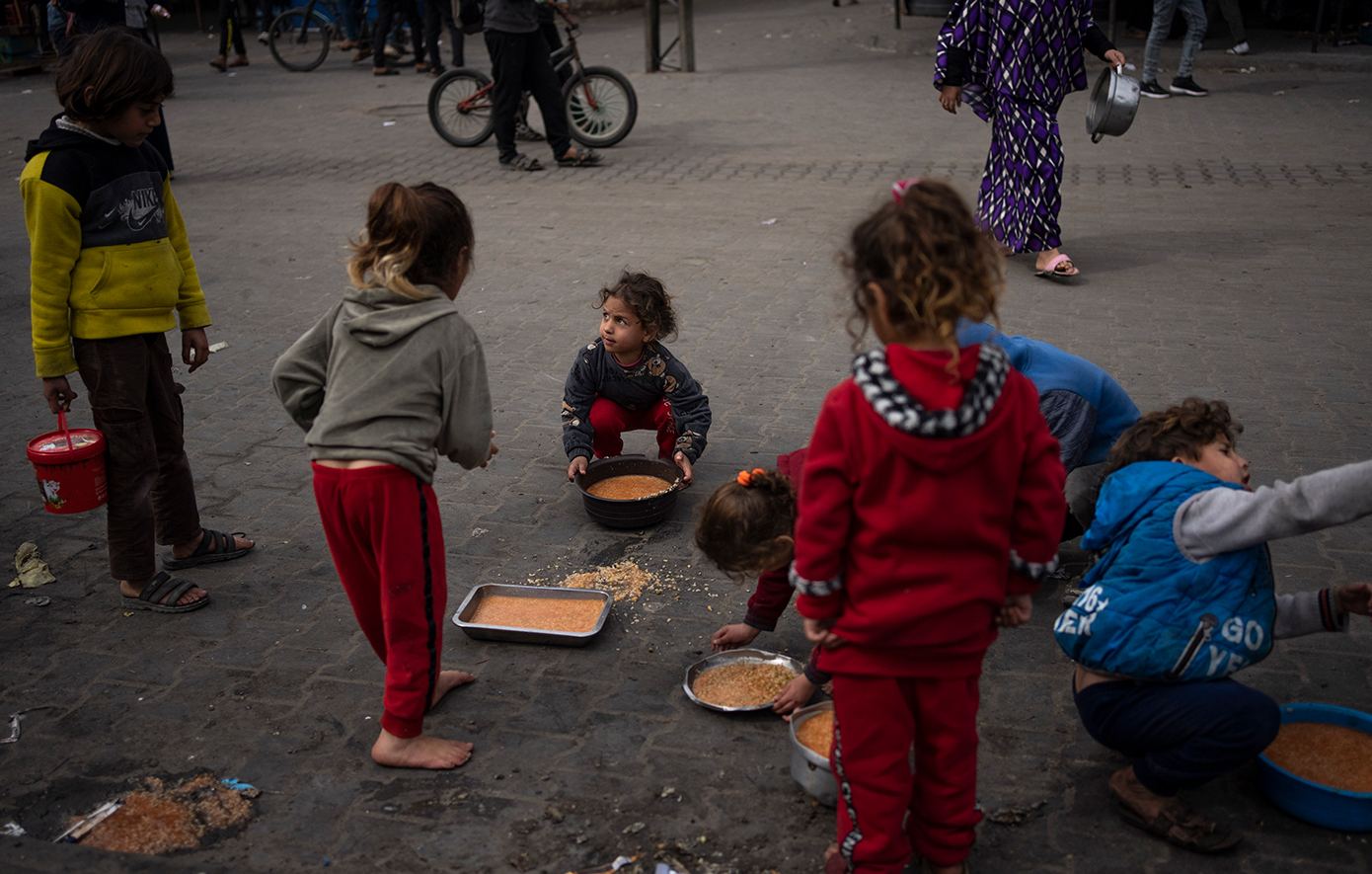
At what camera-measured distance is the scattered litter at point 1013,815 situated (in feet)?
8.91

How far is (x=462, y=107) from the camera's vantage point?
11.0 meters

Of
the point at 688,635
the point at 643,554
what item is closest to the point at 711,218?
the point at 643,554

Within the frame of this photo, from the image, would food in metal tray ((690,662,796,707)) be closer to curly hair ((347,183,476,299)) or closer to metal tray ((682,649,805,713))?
metal tray ((682,649,805,713))

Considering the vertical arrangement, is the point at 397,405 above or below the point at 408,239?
below

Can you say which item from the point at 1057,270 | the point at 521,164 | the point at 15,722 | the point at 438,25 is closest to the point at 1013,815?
the point at 15,722

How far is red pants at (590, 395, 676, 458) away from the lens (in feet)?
14.8

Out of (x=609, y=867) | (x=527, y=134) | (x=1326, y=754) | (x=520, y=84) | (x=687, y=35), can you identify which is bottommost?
(x=609, y=867)

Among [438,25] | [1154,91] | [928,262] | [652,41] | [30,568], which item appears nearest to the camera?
[928,262]

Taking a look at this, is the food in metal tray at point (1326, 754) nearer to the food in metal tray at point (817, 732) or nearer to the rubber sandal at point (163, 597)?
the food in metal tray at point (817, 732)

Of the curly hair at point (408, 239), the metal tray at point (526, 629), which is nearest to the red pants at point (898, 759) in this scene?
the metal tray at point (526, 629)

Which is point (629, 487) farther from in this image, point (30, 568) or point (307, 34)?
point (307, 34)

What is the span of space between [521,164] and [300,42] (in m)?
8.53

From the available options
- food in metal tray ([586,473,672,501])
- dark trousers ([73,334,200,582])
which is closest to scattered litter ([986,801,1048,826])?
food in metal tray ([586,473,672,501])

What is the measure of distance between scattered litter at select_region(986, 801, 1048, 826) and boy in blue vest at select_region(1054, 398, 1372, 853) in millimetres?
216
